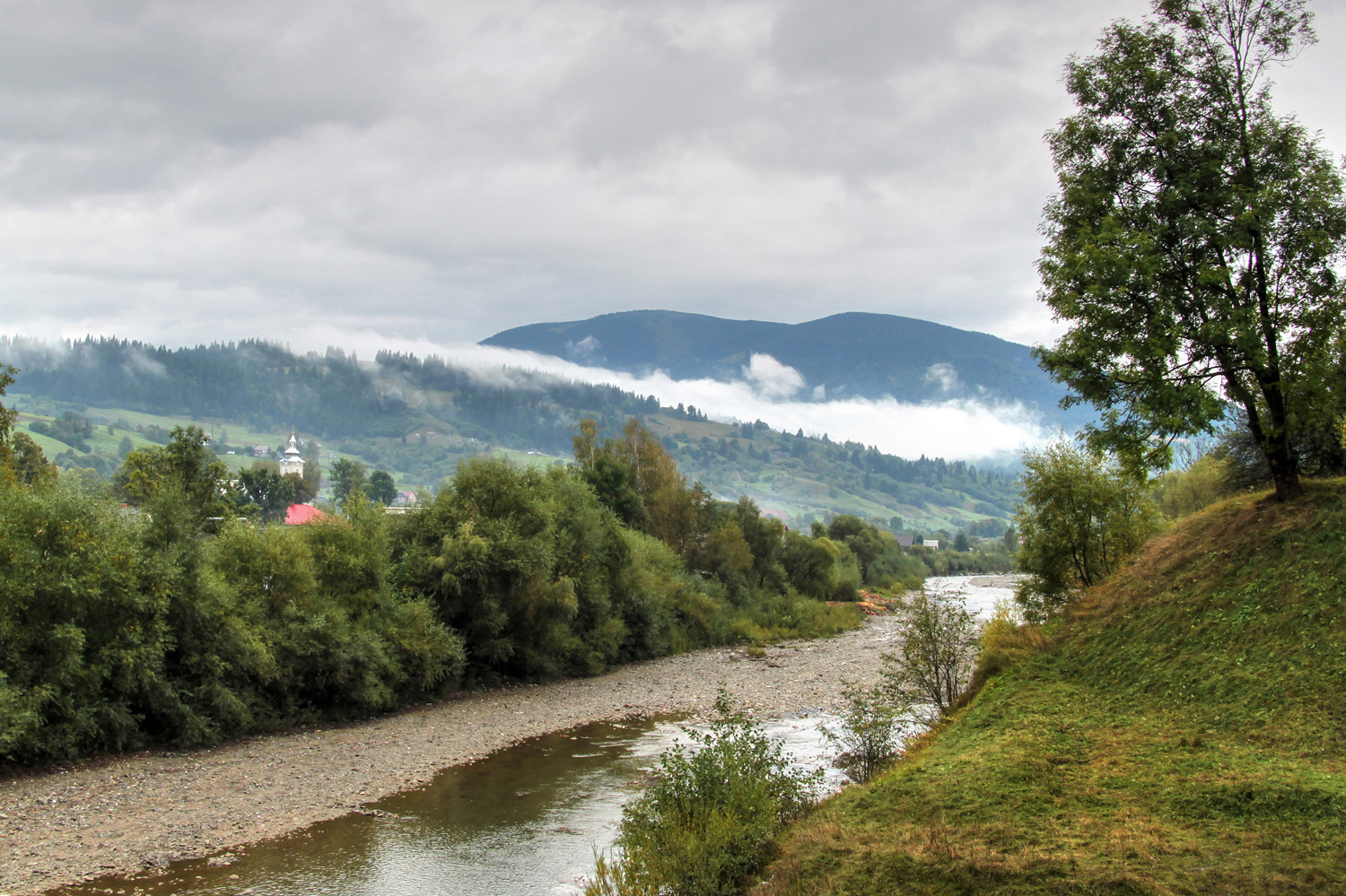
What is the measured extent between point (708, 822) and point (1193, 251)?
59.8 feet

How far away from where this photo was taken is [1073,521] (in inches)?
1315

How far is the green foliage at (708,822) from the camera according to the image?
15.0 metres

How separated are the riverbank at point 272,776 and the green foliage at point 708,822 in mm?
10779

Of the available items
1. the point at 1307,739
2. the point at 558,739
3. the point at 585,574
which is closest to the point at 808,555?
the point at 585,574

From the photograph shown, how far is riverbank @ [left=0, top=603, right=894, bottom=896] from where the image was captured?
21.6 m

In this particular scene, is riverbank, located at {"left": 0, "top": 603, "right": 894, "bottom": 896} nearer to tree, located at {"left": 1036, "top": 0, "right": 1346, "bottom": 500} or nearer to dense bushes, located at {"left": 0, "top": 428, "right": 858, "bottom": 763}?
dense bushes, located at {"left": 0, "top": 428, "right": 858, "bottom": 763}

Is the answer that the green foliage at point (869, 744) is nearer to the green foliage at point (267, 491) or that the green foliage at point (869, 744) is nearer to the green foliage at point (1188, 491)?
the green foliage at point (1188, 491)

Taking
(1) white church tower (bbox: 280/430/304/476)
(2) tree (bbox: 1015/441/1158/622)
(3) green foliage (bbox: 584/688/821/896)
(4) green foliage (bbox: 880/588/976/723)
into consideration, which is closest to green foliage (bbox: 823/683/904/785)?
(3) green foliage (bbox: 584/688/821/896)

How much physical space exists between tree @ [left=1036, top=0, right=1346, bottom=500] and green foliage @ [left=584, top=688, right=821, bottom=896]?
12.5 metres

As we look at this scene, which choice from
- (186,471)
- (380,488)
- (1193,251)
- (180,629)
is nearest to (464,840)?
(180,629)

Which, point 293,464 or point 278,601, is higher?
point 293,464

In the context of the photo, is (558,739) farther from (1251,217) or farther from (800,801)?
(1251,217)

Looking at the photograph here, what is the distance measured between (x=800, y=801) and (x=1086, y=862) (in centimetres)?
835

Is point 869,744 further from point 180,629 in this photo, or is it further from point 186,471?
point 186,471
